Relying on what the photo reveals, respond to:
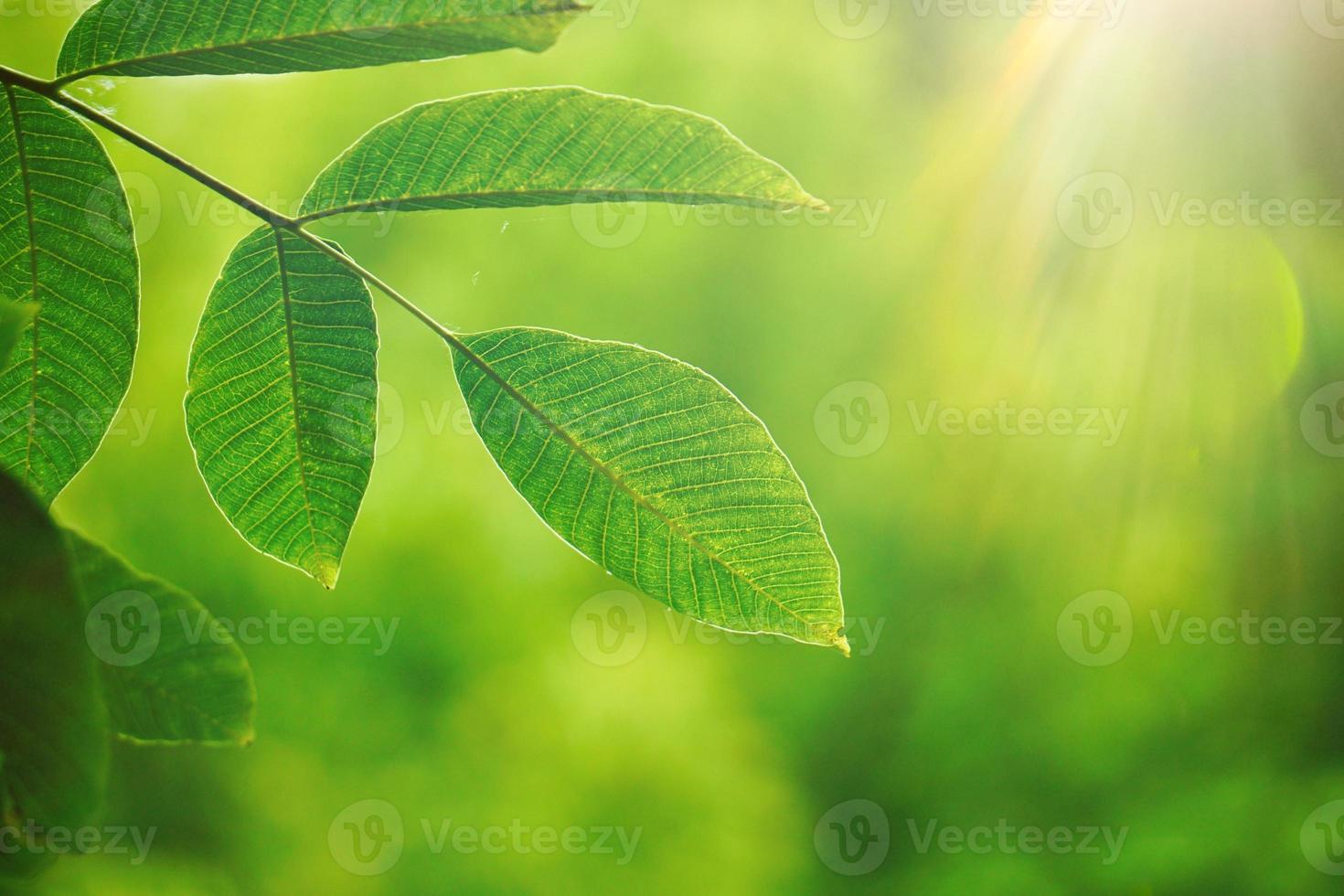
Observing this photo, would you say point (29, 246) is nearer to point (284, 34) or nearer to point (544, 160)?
point (284, 34)

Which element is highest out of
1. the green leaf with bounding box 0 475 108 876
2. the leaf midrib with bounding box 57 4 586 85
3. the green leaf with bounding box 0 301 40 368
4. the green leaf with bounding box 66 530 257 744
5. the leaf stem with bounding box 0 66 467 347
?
the leaf midrib with bounding box 57 4 586 85

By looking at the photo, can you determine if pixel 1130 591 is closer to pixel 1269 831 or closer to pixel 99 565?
pixel 1269 831

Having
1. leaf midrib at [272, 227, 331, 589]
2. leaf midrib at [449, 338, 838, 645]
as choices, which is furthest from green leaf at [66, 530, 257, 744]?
leaf midrib at [449, 338, 838, 645]

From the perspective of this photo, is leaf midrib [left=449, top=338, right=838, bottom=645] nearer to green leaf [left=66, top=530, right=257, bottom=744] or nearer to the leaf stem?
the leaf stem

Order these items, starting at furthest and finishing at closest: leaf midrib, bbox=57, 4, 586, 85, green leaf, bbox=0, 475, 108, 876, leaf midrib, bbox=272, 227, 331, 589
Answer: leaf midrib, bbox=272, 227, 331, 589 → leaf midrib, bbox=57, 4, 586, 85 → green leaf, bbox=0, 475, 108, 876

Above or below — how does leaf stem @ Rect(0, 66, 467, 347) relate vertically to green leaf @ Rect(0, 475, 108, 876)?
above

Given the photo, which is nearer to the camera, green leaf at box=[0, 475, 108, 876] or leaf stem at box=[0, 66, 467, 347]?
green leaf at box=[0, 475, 108, 876]

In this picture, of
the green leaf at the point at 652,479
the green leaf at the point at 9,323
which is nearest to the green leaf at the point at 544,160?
the green leaf at the point at 652,479
